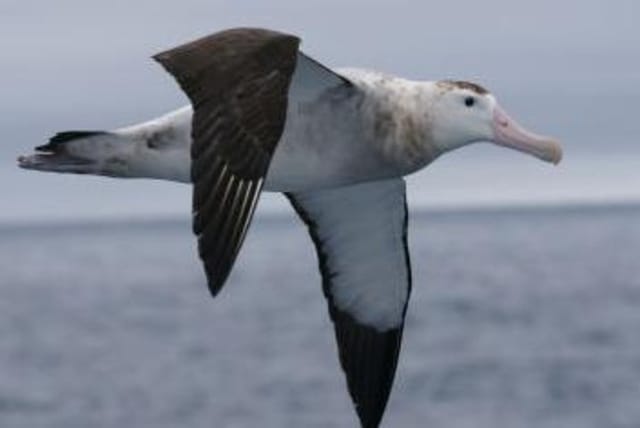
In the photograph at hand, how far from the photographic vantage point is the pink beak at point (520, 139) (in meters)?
15.5

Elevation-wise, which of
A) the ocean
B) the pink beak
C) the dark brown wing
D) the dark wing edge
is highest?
the dark brown wing

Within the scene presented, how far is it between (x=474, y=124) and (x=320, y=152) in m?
1.23

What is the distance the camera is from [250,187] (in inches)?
513

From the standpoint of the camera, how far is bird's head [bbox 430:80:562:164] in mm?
Result: 15406

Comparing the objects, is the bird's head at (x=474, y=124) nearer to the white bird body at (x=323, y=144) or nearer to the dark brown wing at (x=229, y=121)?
the white bird body at (x=323, y=144)

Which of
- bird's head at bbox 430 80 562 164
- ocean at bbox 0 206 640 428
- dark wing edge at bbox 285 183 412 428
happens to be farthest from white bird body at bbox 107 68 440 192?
ocean at bbox 0 206 640 428

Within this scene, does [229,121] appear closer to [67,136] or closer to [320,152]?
[320,152]

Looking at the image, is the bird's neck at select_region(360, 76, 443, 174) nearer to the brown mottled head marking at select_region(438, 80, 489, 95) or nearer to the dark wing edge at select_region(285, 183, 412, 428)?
the brown mottled head marking at select_region(438, 80, 489, 95)

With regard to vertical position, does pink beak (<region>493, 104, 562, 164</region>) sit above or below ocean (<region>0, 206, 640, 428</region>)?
above

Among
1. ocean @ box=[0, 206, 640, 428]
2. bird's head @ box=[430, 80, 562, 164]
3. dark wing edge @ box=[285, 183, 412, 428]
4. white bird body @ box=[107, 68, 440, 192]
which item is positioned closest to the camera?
white bird body @ box=[107, 68, 440, 192]

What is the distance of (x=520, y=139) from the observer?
1559 cm

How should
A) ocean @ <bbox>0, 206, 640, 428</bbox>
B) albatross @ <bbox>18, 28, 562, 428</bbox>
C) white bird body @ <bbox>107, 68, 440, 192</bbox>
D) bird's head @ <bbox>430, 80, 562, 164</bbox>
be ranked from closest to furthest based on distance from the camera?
albatross @ <bbox>18, 28, 562, 428</bbox> → white bird body @ <bbox>107, 68, 440, 192</bbox> → bird's head @ <bbox>430, 80, 562, 164</bbox> → ocean @ <bbox>0, 206, 640, 428</bbox>

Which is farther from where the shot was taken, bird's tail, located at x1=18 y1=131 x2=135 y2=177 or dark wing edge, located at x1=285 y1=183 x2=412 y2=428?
dark wing edge, located at x1=285 y1=183 x2=412 y2=428

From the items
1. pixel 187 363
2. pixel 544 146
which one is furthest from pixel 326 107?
pixel 187 363
